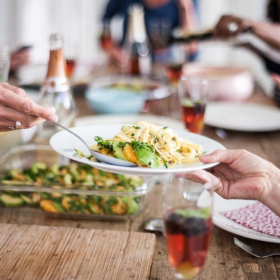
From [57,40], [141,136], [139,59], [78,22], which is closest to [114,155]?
[141,136]

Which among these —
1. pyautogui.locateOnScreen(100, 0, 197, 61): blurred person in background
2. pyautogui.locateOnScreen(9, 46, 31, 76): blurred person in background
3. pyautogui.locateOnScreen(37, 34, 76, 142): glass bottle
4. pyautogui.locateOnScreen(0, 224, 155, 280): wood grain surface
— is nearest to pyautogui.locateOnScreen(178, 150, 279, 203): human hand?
pyautogui.locateOnScreen(0, 224, 155, 280): wood grain surface

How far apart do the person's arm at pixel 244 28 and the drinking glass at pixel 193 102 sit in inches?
27.4

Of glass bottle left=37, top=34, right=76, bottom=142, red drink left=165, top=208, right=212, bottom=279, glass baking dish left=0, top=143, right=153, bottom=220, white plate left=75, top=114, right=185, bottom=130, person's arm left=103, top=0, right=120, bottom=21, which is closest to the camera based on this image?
red drink left=165, top=208, right=212, bottom=279

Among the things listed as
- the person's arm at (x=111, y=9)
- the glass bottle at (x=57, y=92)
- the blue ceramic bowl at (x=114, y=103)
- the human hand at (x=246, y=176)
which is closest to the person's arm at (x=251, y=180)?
the human hand at (x=246, y=176)

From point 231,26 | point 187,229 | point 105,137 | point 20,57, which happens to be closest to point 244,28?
point 231,26

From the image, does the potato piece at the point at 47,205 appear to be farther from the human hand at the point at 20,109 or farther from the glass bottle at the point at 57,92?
the glass bottle at the point at 57,92

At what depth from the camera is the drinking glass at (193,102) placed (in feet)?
5.48

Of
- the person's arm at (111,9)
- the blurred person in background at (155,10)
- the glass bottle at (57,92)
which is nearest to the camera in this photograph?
the glass bottle at (57,92)

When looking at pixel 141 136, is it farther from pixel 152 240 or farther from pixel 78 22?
pixel 78 22

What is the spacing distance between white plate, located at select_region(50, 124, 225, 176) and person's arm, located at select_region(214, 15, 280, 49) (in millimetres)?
1290

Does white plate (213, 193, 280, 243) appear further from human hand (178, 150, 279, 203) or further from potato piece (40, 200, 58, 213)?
potato piece (40, 200, 58, 213)

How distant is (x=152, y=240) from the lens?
1.06 m

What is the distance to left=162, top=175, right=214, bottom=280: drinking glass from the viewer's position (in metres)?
0.77

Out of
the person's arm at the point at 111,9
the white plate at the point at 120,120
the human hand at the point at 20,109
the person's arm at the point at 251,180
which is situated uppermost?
the human hand at the point at 20,109
